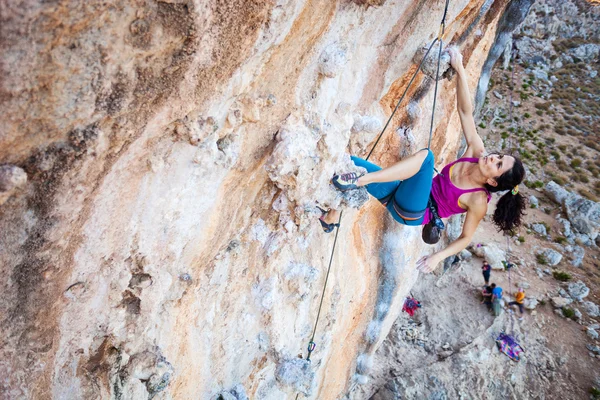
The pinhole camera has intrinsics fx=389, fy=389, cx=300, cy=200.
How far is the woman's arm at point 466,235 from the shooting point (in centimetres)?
283

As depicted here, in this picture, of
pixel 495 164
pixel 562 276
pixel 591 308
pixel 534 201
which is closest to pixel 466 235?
pixel 495 164

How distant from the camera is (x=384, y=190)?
113 inches

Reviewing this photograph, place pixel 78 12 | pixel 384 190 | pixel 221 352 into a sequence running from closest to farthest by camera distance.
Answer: pixel 78 12 < pixel 221 352 < pixel 384 190

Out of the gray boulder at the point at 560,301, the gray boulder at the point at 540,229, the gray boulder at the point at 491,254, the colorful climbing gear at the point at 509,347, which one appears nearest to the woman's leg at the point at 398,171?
the colorful climbing gear at the point at 509,347

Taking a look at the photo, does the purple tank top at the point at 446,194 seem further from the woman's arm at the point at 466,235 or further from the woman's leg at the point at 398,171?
the woman's leg at the point at 398,171

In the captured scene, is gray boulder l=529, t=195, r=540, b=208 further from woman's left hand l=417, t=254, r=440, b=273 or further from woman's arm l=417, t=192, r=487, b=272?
woman's left hand l=417, t=254, r=440, b=273

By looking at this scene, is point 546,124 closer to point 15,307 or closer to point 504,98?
point 504,98

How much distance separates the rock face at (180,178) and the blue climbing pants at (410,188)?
29cm

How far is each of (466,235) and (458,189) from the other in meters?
0.35

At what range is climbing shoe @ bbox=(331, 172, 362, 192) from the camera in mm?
2314

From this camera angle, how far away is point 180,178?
74.2 inches

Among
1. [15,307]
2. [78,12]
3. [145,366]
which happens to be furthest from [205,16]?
[145,366]

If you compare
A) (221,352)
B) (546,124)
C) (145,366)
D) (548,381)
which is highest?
(145,366)

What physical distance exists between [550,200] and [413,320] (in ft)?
22.6
